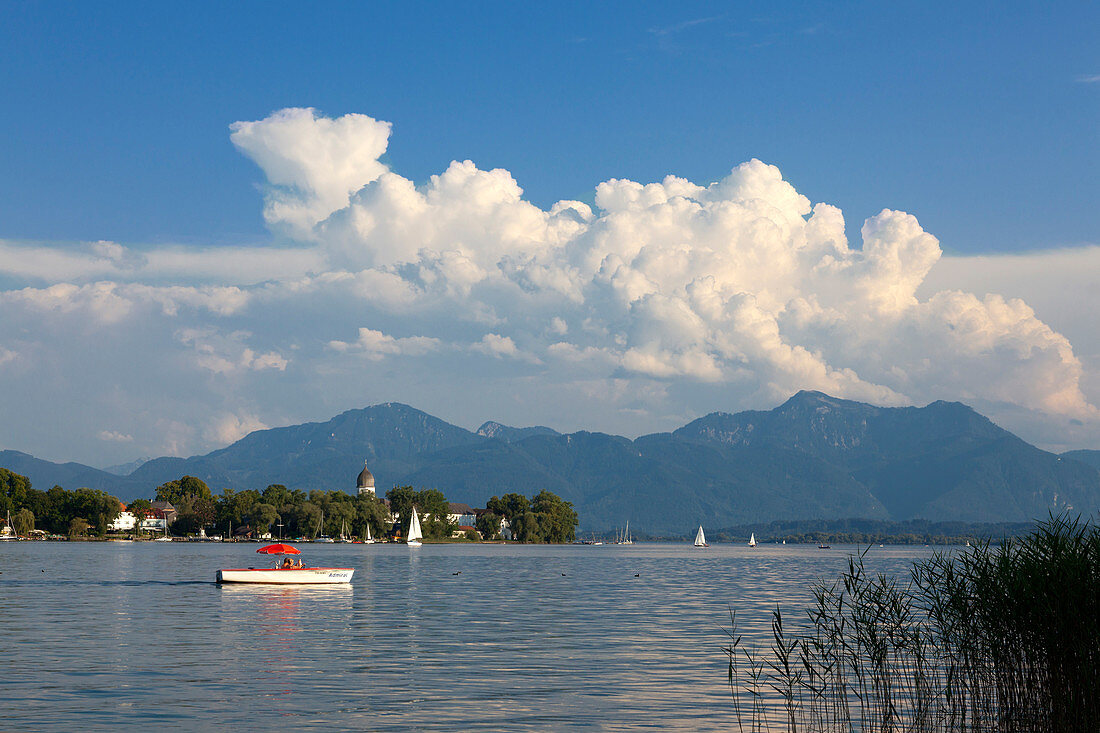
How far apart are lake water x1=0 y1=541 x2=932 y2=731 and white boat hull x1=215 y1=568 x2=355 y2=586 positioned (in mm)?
2892

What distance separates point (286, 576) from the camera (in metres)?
88.2

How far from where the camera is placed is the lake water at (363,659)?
95.0ft

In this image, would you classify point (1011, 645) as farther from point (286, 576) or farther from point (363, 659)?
point (286, 576)

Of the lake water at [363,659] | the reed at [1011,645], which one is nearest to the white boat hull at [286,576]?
the lake water at [363,659]

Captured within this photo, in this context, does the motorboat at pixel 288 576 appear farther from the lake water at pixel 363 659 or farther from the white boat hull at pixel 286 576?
the lake water at pixel 363 659

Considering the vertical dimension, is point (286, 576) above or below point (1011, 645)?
below

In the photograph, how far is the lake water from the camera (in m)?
29.0

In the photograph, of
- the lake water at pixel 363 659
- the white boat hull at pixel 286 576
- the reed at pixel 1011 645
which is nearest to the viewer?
the reed at pixel 1011 645

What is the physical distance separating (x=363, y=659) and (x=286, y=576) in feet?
164

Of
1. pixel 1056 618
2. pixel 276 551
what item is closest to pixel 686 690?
pixel 1056 618

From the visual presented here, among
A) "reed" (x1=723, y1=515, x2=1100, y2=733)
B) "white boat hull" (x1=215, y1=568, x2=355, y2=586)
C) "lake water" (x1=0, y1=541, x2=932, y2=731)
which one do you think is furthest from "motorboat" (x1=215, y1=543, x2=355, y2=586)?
"reed" (x1=723, y1=515, x2=1100, y2=733)

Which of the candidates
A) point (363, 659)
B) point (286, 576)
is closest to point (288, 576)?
point (286, 576)

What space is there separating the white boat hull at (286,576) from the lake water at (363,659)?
289cm

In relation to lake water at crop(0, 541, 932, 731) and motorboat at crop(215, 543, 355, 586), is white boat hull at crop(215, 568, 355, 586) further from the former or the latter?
lake water at crop(0, 541, 932, 731)
